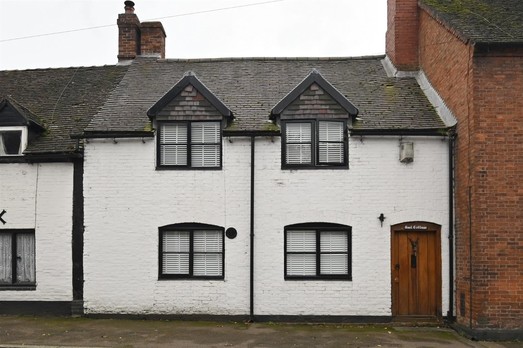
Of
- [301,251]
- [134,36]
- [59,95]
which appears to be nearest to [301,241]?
[301,251]

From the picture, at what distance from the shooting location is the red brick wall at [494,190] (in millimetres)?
10594

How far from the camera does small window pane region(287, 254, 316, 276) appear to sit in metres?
12.4

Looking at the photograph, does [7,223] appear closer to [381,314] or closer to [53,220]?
[53,220]

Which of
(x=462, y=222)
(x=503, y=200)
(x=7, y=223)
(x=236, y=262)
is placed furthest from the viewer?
(x=7, y=223)

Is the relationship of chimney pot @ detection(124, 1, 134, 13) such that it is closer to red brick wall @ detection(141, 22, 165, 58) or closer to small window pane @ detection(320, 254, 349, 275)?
red brick wall @ detection(141, 22, 165, 58)

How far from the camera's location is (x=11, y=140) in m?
13.7

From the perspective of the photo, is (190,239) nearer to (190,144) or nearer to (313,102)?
(190,144)

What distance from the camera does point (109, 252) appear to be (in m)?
12.7

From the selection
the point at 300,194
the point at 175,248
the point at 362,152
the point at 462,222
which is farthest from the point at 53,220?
the point at 462,222

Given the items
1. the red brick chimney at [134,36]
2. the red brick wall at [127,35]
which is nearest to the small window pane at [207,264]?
the red brick chimney at [134,36]

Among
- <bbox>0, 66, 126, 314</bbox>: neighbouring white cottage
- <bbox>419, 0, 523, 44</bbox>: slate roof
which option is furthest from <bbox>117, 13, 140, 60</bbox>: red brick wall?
<bbox>419, 0, 523, 44</bbox>: slate roof

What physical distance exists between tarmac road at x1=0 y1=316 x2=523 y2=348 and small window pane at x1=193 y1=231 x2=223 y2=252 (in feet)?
6.04

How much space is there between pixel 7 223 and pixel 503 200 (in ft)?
41.3

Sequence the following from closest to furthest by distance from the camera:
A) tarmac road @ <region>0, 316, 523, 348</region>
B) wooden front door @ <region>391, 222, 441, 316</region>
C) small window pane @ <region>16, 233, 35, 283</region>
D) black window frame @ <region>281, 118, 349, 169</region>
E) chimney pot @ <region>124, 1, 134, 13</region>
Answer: tarmac road @ <region>0, 316, 523, 348</region> → wooden front door @ <region>391, 222, 441, 316</region> → black window frame @ <region>281, 118, 349, 169</region> → small window pane @ <region>16, 233, 35, 283</region> → chimney pot @ <region>124, 1, 134, 13</region>
